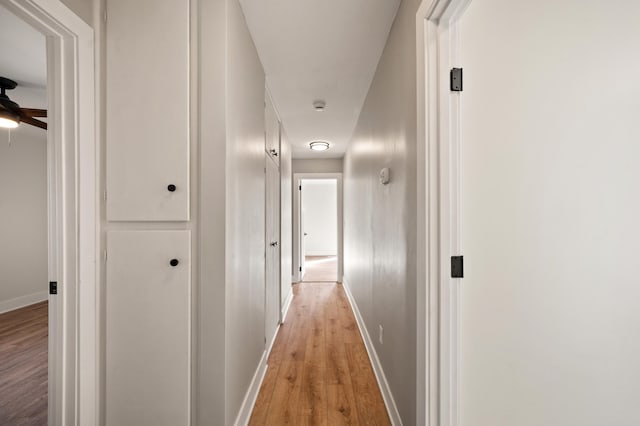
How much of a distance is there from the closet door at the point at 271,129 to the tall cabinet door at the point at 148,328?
1509 mm

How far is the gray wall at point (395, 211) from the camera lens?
1.37 meters

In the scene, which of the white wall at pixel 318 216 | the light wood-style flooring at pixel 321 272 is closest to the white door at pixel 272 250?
the light wood-style flooring at pixel 321 272

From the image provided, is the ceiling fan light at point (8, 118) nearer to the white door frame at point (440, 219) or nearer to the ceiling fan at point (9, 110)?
the ceiling fan at point (9, 110)

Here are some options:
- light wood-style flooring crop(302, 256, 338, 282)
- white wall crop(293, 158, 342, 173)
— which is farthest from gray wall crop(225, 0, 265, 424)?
light wood-style flooring crop(302, 256, 338, 282)

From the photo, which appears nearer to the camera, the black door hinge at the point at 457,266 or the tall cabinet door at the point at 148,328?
Result: the black door hinge at the point at 457,266

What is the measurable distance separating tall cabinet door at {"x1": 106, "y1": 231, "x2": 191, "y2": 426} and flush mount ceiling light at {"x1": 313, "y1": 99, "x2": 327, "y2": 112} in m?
2.17

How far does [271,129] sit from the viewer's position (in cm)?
286

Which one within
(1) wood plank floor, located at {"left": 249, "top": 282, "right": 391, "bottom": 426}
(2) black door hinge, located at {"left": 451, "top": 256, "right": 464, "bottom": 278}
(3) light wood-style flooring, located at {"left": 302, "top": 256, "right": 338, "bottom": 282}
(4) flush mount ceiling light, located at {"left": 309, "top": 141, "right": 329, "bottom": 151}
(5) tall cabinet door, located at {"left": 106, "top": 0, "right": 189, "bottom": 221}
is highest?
(4) flush mount ceiling light, located at {"left": 309, "top": 141, "right": 329, "bottom": 151}

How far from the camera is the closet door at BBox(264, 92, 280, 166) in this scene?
262 centimetres

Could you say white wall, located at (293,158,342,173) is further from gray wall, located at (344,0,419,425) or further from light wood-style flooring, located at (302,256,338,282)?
gray wall, located at (344,0,419,425)

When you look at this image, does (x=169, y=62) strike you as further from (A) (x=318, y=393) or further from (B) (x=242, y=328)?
(A) (x=318, y=393)

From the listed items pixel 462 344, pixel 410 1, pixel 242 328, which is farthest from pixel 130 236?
pixel 410 1

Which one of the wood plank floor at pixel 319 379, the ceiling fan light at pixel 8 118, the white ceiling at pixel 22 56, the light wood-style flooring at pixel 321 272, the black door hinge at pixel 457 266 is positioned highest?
the white ceiling at pixel 22 56

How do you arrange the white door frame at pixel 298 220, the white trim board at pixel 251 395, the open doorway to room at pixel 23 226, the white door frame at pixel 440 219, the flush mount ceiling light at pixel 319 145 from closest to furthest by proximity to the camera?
the white door frame at pixel 440 219 < the white trim board at pixel 251 395 < the open doorway to room at pixel 23 226 < the flush mount ceiling light at pixel 319 145 < the white door frame at pixel 298 220
